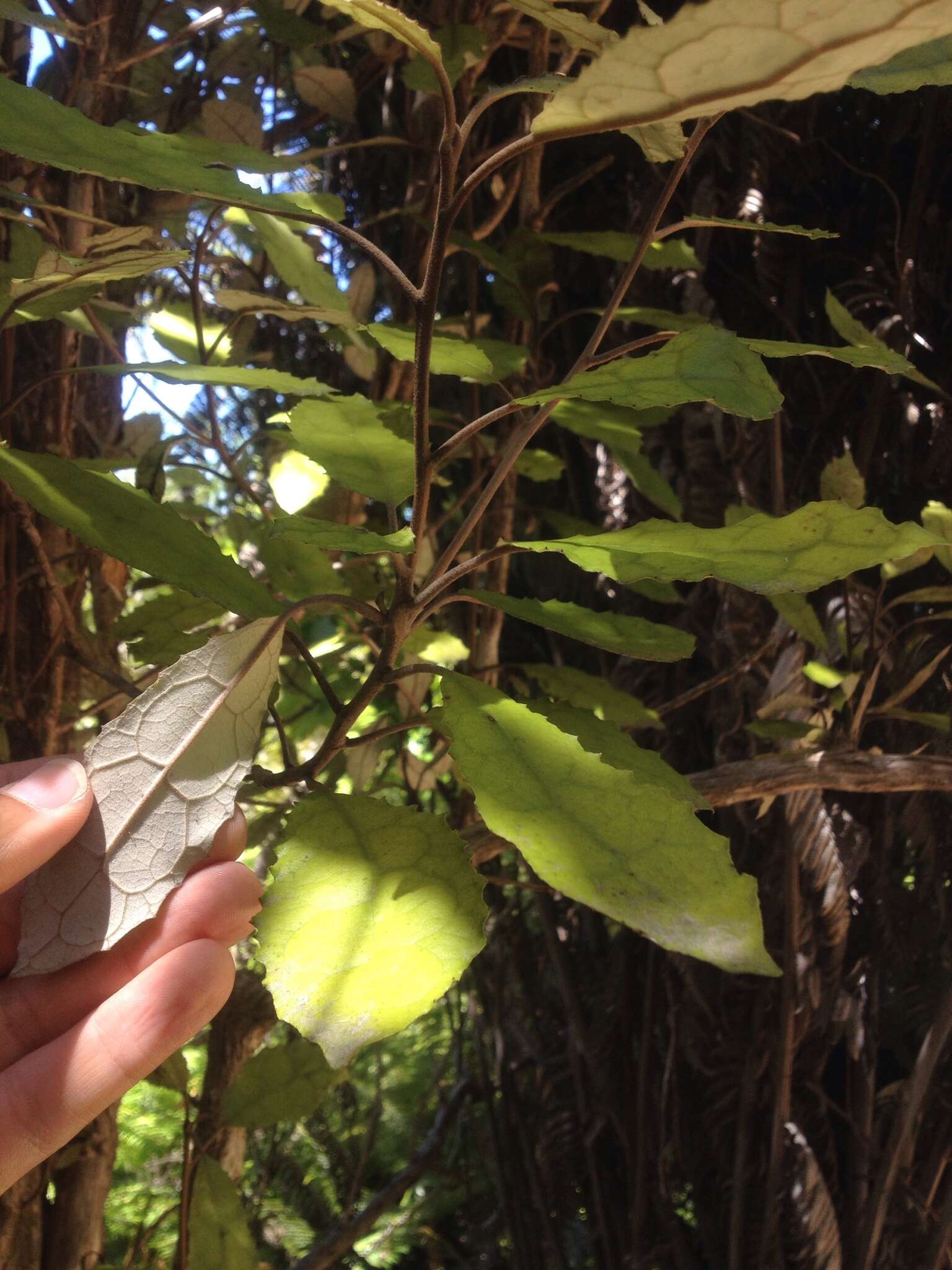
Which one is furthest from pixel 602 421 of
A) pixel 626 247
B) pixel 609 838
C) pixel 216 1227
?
pixel 216 1227

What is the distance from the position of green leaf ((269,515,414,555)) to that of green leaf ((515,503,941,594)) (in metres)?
0.07

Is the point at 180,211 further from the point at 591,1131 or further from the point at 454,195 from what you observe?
the point at 591,1131

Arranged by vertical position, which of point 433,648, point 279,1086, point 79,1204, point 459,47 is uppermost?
point 459,47

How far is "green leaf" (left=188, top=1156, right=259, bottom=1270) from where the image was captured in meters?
0.79

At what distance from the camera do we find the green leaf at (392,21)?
1.35 feet

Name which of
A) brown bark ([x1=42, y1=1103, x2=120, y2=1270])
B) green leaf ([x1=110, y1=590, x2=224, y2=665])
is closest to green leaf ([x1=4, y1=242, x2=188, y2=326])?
green leaf ([x1=110, y1=590, x2=224, y2=665])

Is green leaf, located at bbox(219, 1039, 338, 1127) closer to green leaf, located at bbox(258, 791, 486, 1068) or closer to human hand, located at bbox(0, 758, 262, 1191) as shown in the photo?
human hand, located at bbox(0, 758, 262, 1191)

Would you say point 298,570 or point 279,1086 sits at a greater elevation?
point 298,570

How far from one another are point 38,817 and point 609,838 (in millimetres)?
263

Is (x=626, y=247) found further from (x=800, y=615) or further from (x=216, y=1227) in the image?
(x=216, y=1227)

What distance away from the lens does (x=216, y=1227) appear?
0.81 meters

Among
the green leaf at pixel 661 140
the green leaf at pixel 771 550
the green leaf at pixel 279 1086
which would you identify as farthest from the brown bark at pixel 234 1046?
the green leaf at pixel 661 140

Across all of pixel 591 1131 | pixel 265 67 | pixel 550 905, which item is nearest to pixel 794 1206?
pixel 591 1131

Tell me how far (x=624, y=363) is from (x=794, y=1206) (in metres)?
0.94
